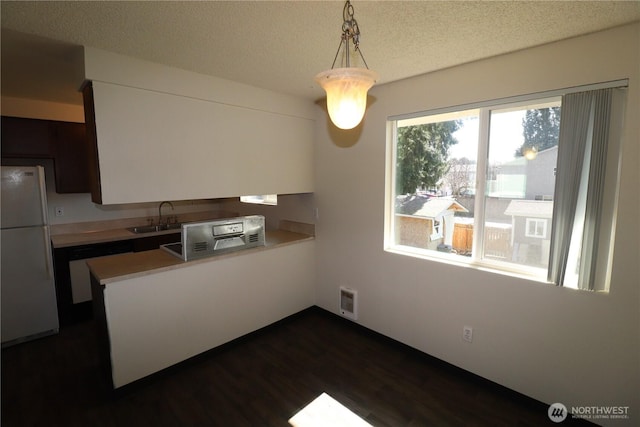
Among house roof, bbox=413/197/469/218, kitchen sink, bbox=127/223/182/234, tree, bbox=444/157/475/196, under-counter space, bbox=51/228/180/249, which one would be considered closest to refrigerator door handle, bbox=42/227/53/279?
under-counter space, bbox=51/228/180/249

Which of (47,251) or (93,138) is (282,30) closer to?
(93,138)

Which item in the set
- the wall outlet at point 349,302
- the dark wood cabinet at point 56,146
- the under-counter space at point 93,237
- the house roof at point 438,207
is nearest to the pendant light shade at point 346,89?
the house roof at point 438,207

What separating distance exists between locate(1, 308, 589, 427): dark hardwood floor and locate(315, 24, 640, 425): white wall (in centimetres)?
20

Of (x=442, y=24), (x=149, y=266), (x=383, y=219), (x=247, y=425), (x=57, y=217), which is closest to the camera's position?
(x=442, y=24)

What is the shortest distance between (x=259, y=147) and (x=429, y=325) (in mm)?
2299

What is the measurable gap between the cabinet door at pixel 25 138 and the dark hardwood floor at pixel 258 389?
194cm

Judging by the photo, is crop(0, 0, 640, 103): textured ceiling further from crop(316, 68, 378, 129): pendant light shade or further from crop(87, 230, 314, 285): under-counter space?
crop(87, 230, 314, 285): under-counter space

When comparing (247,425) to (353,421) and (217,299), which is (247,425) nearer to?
(353,421)

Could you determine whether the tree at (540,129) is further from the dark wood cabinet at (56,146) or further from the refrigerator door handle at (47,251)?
the refrigerator door handle at (47,251)

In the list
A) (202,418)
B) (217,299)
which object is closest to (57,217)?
(217,299)

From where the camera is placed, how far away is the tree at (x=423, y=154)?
246cm

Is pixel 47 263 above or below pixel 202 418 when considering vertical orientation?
above

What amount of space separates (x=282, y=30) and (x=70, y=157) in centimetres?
310

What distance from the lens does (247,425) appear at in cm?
194
